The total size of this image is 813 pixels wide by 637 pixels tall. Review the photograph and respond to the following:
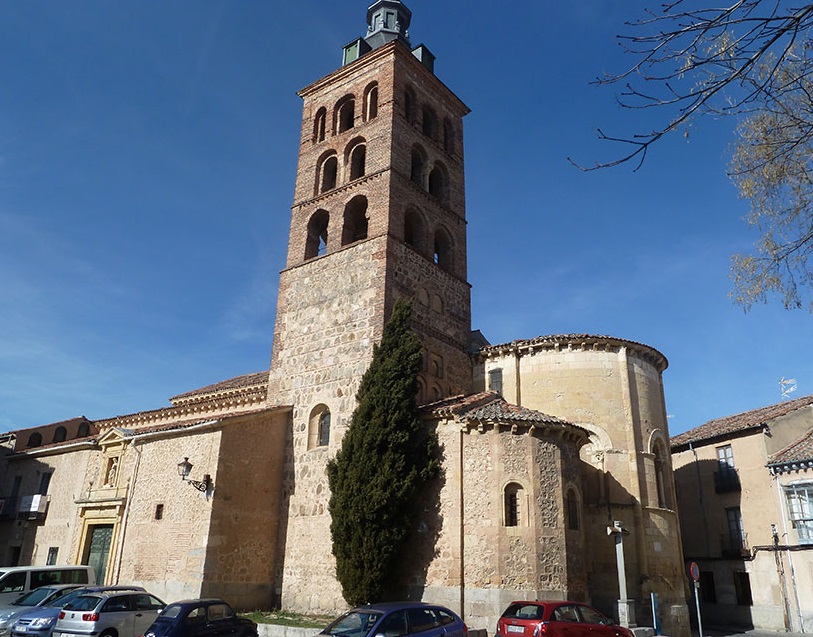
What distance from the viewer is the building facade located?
2542 centimetres

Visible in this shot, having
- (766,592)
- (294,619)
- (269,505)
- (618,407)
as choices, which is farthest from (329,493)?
(766,592)

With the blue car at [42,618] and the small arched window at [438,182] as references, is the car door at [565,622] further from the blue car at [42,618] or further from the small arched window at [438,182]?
the small arched window at [438,182]

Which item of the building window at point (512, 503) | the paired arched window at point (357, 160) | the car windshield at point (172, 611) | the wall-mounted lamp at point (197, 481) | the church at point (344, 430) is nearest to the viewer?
the car windshield at point (172, 611)

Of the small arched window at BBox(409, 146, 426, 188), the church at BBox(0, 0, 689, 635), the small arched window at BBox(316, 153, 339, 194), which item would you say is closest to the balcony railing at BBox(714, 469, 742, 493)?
Result: the church at BBox(0, 0, 689, 635)

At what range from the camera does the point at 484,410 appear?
742 inches

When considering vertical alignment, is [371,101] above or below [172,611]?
above

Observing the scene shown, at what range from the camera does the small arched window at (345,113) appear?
27891 millimetres

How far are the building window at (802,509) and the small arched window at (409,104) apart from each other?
22.7 metres

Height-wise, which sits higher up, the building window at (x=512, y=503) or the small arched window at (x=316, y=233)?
the small arched window at (x=316, y=233)

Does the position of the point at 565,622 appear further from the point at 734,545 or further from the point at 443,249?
the point at 734,545

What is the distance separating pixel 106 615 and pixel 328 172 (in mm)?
19124

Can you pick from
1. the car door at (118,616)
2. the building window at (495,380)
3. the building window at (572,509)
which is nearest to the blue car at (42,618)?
the car door at (118,616)

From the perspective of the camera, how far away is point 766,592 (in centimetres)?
2614

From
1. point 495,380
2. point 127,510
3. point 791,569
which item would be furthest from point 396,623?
point 791,569
